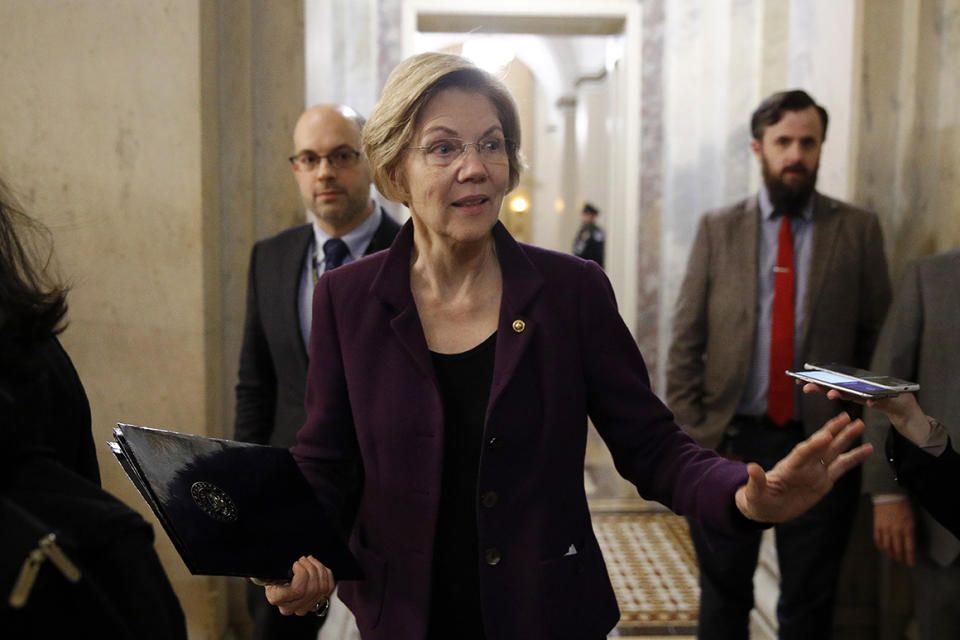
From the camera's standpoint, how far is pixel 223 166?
2838 mm

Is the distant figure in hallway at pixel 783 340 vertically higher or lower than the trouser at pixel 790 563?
higher

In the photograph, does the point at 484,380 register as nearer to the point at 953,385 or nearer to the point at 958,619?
the point at 953,385

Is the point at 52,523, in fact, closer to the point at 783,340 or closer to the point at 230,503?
the point at 230,503

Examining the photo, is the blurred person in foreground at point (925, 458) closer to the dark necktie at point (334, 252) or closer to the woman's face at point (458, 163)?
the woman's face at point (458, 163)

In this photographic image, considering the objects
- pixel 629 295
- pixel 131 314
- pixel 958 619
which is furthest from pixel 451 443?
pixel 629 295

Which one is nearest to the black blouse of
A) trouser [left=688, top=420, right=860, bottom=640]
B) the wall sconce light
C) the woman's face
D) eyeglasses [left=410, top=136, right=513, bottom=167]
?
the woman's face

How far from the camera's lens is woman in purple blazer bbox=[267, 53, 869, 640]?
1.50 m

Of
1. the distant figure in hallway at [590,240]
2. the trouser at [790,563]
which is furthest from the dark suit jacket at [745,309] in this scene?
the distant figure in hallway at [590,240]

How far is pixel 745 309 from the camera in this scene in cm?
299

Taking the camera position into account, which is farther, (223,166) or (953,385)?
(223,166)

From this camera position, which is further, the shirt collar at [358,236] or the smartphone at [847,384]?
the shirt collar at [358,236]

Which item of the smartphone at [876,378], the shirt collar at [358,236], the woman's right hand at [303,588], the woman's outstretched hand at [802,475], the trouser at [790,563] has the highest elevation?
A: the shirt collar at [358,236]

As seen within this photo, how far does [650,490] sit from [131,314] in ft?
5.56

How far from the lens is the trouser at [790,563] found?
284 centimetres
